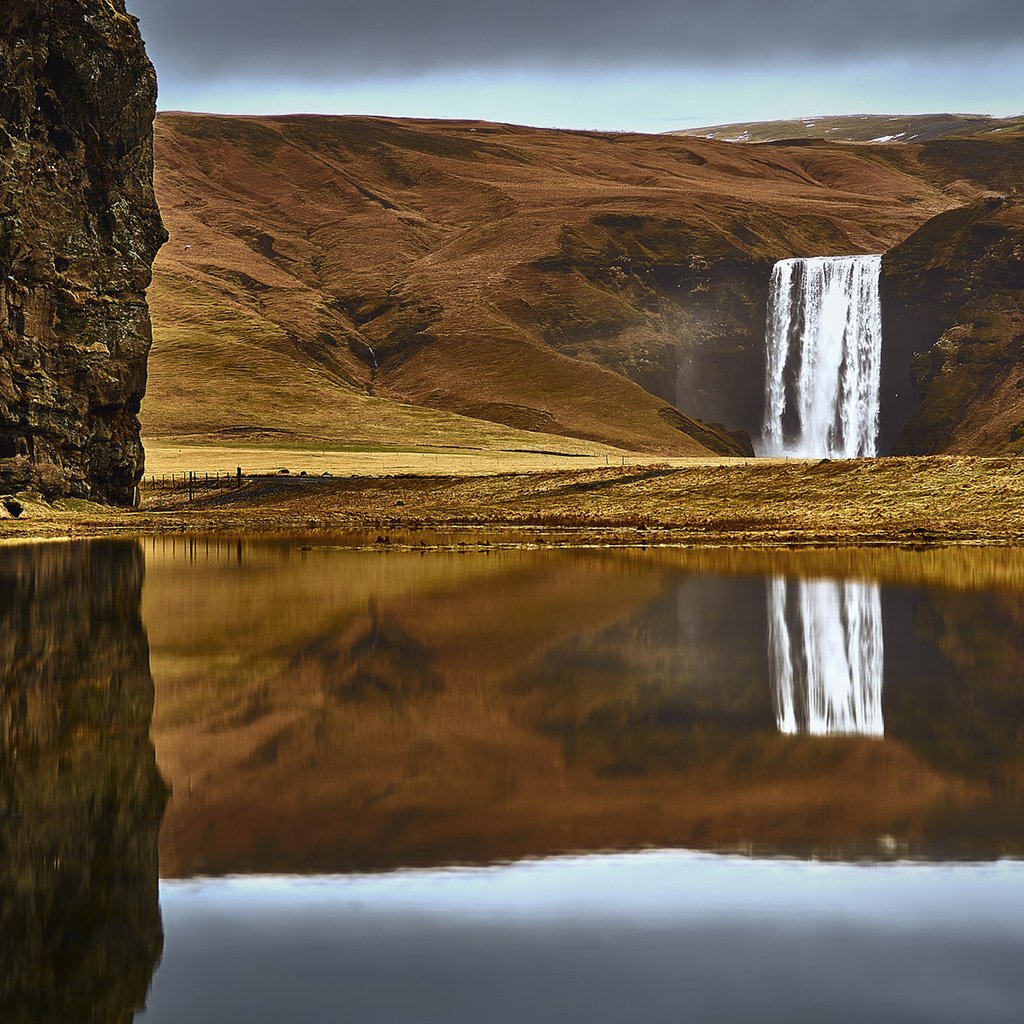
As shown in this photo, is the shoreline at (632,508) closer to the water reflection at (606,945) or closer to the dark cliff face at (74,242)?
the dark cliff face at (74,242)

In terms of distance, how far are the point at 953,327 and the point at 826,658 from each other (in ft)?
397

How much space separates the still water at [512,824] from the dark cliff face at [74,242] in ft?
148

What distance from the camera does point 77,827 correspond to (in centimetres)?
1050

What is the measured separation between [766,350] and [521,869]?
140 m

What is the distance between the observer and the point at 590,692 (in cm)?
1648

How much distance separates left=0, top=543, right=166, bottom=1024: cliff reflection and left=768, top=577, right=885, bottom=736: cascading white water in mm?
6258

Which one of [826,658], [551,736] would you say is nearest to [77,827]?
[551,736]

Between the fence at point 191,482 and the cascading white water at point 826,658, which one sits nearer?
the cascading white water at point 826,658

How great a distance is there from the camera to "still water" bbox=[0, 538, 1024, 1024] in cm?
748

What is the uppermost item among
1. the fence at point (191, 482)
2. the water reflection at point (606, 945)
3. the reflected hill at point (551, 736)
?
the fence at point (191, 482)

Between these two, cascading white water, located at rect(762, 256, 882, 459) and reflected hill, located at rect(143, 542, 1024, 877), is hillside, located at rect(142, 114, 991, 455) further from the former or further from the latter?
reflected hill, located at rect(143, 542, 1024, 877)

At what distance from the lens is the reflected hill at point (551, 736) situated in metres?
10.1

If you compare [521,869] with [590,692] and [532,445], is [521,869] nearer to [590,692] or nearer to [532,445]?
[590,692]

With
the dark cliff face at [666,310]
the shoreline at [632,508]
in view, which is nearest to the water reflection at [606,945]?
the shoreline at [632,508]
